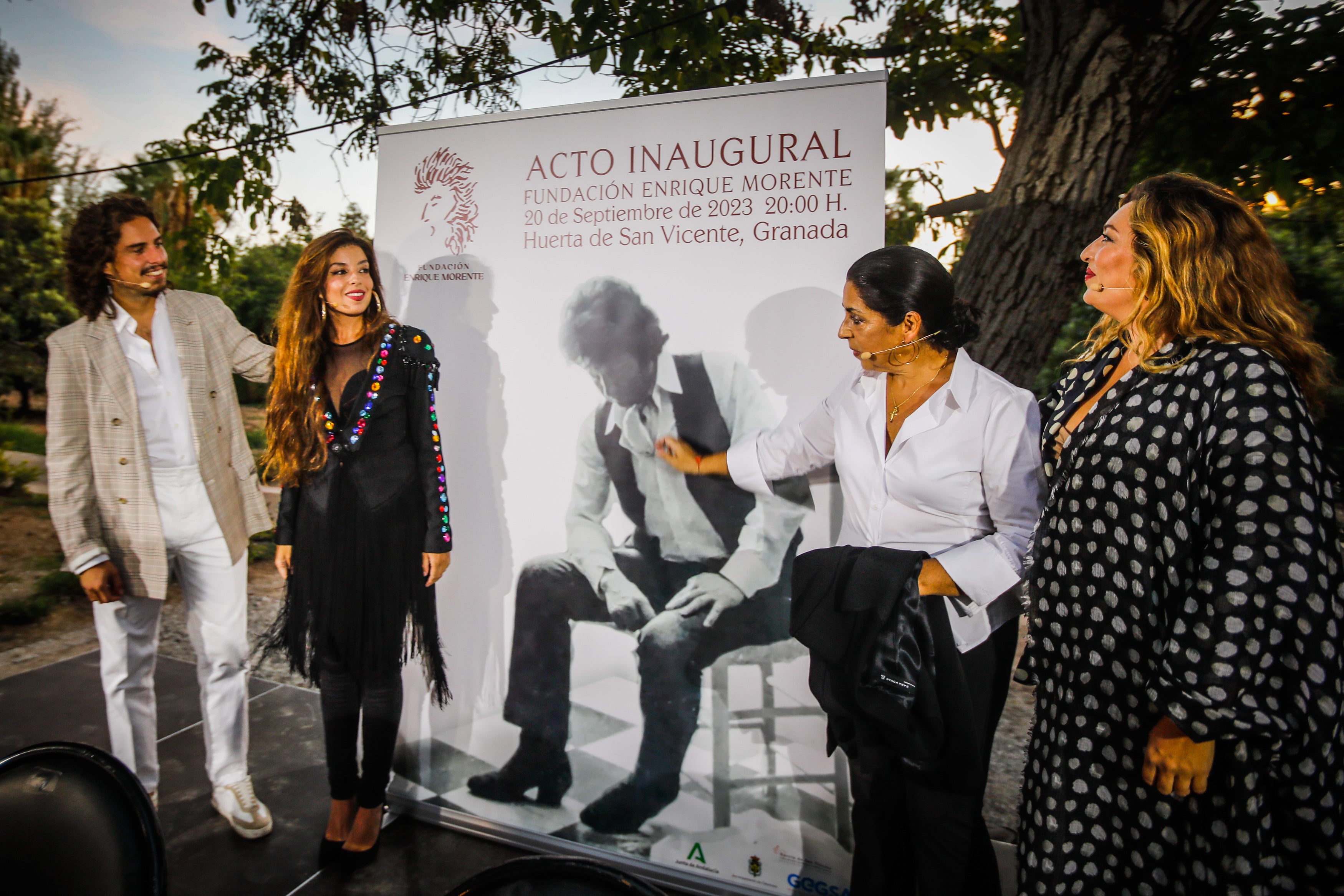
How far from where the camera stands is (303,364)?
7.13 ft

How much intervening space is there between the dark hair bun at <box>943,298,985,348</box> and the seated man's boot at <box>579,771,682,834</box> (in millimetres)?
1423

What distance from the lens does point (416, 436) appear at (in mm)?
2203

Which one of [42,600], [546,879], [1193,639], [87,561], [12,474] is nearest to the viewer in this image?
[546,879]

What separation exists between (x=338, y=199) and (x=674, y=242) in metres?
2.85

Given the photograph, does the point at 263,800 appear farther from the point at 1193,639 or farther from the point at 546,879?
the point at 1193,639

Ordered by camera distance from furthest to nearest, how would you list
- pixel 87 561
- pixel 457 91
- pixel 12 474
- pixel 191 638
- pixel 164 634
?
1. pixel 12 474
2. pixel 164 634
3. pixel 457 91
4. pixel 191 638
5. pixel 87 561

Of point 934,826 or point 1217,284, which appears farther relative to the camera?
point 934,826

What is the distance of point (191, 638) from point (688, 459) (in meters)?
1.70

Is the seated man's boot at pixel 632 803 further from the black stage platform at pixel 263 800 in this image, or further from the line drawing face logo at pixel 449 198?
the line drawing face logo at pixel 449 198

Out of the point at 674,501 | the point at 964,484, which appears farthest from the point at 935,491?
the point at 674,501

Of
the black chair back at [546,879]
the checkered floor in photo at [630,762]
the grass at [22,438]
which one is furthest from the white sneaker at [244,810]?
the grass at [22,438]

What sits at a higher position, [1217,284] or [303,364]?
[1217,284]

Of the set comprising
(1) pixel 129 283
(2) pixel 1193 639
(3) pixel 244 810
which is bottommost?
(3) pixel 244 810

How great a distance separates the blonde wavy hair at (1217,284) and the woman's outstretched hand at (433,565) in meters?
1.87
